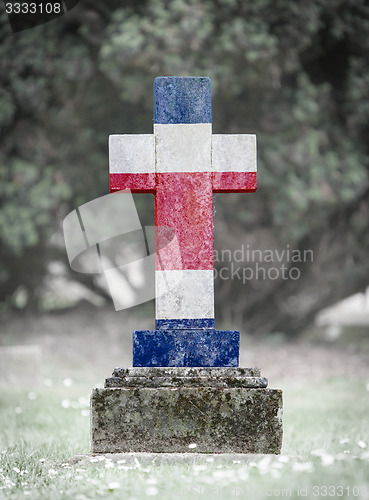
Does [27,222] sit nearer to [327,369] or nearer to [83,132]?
[83,132]

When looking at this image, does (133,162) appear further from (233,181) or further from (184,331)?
(184,331)

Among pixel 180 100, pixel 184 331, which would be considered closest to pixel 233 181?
pixel 180 100

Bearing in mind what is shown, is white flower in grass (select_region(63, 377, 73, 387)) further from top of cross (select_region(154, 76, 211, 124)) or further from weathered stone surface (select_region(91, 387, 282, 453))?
top of cross (select_region(154, 76, 211, 124))

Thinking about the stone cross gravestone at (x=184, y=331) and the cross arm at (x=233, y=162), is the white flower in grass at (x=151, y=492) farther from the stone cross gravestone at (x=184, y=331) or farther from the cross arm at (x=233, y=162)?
the cross arm at (x=233, y=162)

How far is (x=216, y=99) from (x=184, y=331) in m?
5.59

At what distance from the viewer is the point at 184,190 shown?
3.56 meters

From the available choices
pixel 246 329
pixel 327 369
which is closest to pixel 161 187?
pixel 327 369

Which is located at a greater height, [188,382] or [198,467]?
[188,382]

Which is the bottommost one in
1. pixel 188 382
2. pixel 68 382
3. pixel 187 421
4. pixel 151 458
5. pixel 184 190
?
pixel 151 458

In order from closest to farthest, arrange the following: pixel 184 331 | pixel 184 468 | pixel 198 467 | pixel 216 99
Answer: pixel 198 467 → pixel 184 468 → pixel 184 331 → pixel 216 99

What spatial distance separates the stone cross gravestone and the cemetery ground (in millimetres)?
144

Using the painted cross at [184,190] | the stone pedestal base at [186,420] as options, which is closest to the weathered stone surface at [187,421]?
the stone pedestal base at [186,420]

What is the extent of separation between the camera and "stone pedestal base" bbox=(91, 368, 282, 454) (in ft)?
10.4

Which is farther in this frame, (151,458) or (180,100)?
(180,100)
